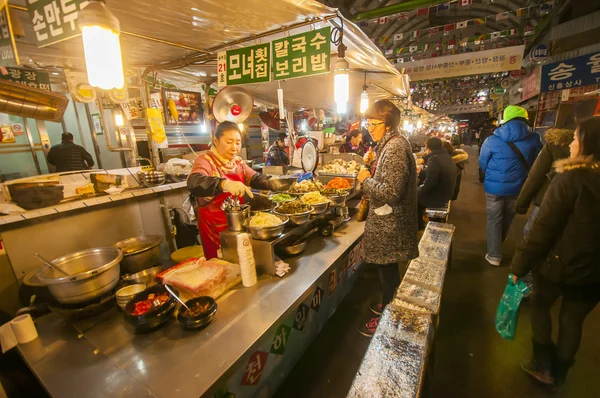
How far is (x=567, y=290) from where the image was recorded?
6.88ft

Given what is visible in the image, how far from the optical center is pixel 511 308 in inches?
96.9

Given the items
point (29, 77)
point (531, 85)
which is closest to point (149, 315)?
point (29, 77)

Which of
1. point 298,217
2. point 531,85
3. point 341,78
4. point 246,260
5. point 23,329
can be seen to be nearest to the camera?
point 23,329

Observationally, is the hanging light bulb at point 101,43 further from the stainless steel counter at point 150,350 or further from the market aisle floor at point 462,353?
the market aisle floor at point 462,353

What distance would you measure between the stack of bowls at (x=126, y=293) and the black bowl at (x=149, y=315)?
0.10 metres

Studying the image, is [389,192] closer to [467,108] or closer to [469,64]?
[469,64]

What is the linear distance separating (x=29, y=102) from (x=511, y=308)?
622cm

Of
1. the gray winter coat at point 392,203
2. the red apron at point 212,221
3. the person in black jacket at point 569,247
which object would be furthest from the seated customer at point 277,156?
the person in black jacket at point 569,247

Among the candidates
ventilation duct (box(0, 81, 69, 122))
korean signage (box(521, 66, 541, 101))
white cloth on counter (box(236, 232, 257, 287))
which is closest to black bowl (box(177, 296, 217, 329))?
white cloth on counter (box(236, 232, 257, 287))

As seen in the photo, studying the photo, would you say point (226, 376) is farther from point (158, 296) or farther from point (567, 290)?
point (567, 290)

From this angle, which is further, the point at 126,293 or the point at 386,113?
the point at 386,113

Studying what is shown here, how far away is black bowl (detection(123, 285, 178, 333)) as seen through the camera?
1639 mm

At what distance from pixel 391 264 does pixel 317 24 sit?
10.0ft

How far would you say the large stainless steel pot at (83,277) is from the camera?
163cm
